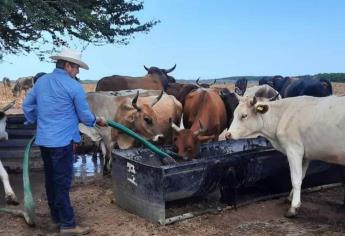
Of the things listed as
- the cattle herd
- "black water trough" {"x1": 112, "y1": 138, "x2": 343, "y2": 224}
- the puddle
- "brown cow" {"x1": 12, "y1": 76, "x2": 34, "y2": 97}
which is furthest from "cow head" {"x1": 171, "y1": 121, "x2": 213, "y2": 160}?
"brown cow" {"x1": 12, "y1": 76, "x2": 34, "y2": 97}

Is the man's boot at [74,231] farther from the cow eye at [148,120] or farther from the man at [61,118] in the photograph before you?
the cow eye at [148,120]

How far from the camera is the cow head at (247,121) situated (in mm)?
7980

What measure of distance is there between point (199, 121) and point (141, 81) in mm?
5347

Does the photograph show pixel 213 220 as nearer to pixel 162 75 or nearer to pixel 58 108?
pixel 58 108

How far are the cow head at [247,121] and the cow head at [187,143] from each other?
1.68 feet

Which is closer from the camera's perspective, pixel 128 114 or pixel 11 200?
pixel 11 200

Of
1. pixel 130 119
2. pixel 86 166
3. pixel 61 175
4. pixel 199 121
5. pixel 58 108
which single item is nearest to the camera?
pixel 58 108

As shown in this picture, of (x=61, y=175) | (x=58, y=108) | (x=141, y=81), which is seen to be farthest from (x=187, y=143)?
(x=141, y=81)

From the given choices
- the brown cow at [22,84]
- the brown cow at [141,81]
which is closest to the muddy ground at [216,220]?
the brown cow at [141,81]

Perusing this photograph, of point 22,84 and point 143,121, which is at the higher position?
point 143,121

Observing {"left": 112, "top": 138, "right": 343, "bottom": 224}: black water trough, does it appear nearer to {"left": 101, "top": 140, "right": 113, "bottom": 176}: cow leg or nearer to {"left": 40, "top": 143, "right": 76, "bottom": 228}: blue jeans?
{"left": 40, "top": 143, "right": 76, "bottom": 228}: blue jeans

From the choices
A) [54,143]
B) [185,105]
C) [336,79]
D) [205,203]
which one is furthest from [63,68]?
[336,79]

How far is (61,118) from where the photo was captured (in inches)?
245

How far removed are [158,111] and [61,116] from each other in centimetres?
484
